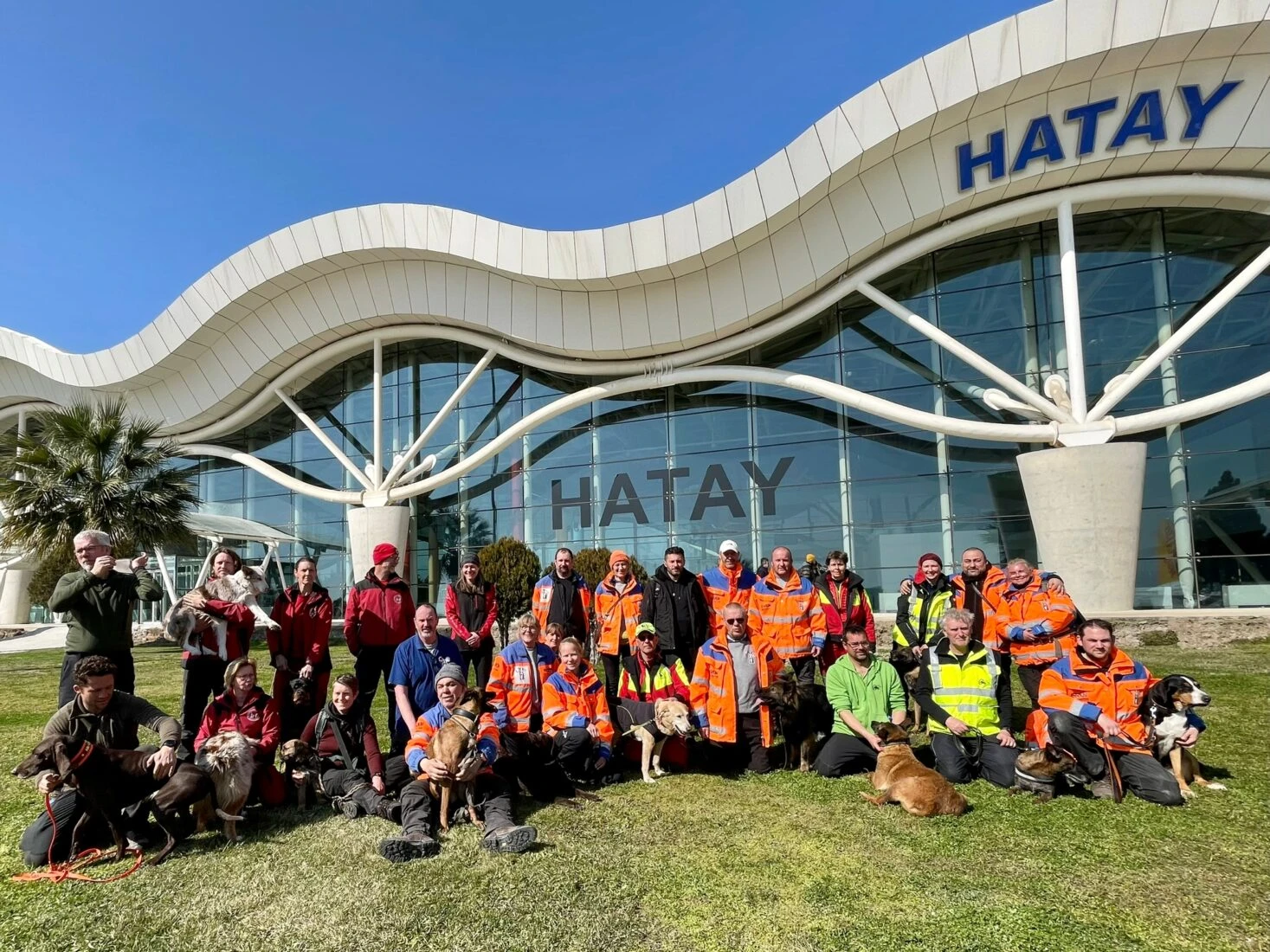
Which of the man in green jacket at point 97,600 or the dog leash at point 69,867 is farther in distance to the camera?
the man in green jacket at point 97,600

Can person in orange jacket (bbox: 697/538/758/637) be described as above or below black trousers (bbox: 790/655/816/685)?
above

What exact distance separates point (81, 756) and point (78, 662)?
49.2 inches

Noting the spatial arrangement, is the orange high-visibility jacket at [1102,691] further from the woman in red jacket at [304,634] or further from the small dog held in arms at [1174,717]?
the woman in red jacket at [304,634]

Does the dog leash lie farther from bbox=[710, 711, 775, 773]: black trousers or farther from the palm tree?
the palm tree

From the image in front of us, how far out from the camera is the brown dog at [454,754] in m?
4.61

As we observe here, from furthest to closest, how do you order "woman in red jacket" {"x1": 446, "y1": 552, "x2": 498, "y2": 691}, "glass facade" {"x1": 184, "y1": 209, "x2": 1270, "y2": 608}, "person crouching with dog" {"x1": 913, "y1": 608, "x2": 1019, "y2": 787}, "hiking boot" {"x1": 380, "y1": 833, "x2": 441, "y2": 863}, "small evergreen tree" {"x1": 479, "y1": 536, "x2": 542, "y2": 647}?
"small evergreen tree" {"x1": 479, "y1": 536, "x2": 542, "y2": 647}
"glass facade" {"x1": 184, "y1": 209, "x2": 1270, "y2": 608}
"woman in red jacket" {"x1": 446, "y1": 552, "x2": 498, "y2": 691}
"person crouching with dog" {"x1": 913, "y1": 608, "x2": 1019, "y2": 787}
"hiking boot" {"x1": 380, "y1": 833, "x2": 441, "y2": 863}

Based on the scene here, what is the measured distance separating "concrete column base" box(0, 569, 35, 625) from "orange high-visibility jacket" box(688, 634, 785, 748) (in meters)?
27.2

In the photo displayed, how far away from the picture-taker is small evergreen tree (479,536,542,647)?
15.1 metres

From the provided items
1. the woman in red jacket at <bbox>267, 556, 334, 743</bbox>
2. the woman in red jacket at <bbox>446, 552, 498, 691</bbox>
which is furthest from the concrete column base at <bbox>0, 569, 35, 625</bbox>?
the woman in red jacket at <bbox>267, 556, 334, 743</bbox>

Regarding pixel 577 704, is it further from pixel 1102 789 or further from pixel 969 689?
pixel 1102 789

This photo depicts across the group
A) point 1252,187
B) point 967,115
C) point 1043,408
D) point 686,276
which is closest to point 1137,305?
point 1252,187

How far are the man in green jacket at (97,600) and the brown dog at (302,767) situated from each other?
53.2 inches

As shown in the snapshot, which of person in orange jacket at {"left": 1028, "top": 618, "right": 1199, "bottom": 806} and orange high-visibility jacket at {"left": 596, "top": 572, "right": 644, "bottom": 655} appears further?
orange high-visibility jacket at {"left": 596, "top": 572, "right": 644, "bottom": 655}

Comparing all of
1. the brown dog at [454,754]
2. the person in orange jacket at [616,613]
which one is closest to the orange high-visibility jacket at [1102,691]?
the person in orange jacket at [616,613]
